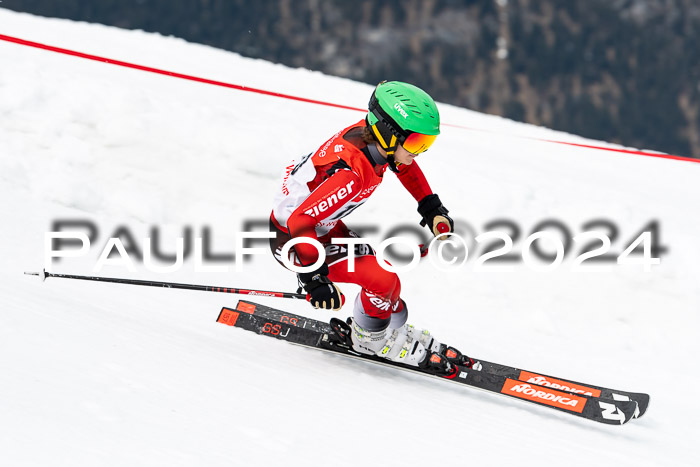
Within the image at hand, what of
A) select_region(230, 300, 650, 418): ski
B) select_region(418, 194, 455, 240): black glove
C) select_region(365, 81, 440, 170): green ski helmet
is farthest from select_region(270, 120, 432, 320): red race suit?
select_region(230, 300, 650, 418): ski

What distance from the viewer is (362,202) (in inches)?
174

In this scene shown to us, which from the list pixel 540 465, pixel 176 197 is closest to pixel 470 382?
pixel 540 465

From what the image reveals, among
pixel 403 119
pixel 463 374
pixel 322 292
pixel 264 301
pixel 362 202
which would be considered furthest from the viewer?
pixel 264 301

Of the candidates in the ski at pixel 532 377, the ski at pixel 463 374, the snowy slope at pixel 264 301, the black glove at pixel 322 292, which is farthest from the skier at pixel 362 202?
the ski at pixel 532 377

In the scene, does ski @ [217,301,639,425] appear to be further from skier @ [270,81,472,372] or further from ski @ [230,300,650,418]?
skier @ [270,81,472,372]

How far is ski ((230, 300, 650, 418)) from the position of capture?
4664 millimetres

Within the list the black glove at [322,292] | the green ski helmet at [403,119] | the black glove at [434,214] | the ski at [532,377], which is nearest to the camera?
the black glove at [322,292]

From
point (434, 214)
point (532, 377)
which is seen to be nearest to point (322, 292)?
point (434, 214)

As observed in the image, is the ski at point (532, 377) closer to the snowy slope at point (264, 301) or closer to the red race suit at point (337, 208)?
the snowy slope at point (264, 301)

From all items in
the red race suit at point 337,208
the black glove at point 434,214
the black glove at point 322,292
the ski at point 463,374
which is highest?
the black glove at point 434,214

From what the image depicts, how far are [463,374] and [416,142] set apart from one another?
1.64m

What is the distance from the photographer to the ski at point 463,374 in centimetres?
441

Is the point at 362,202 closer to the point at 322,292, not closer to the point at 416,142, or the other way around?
the point at 416,142

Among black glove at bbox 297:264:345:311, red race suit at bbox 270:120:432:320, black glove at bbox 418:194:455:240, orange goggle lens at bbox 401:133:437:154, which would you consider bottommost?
black glove at bbox 297:264:345:311
